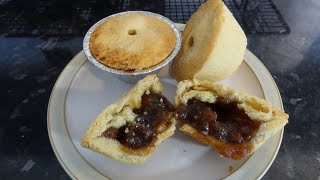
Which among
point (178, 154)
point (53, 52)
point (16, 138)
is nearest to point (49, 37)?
point (53, 52)

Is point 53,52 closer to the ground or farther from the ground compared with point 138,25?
closer to the ground

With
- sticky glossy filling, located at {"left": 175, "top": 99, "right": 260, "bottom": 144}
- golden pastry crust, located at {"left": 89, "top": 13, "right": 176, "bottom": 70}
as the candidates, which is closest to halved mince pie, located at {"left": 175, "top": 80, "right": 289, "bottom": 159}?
sticky glossy filling, located at {"left": 175, "top": 99, "right": 260, "bottom": 144}

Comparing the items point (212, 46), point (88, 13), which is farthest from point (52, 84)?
point (212, 46)

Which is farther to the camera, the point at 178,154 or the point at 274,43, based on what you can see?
the point at 274,43

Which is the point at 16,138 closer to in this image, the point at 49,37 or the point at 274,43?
the point at 49,37

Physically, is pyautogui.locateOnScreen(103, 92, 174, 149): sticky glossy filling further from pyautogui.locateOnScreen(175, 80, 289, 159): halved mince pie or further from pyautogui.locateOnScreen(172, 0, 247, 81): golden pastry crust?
pyautogui.locateOnScreen(172, 0, 247, 81): golden pastry crust

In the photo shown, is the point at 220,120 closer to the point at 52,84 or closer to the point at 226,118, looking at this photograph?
the point at 226,118
